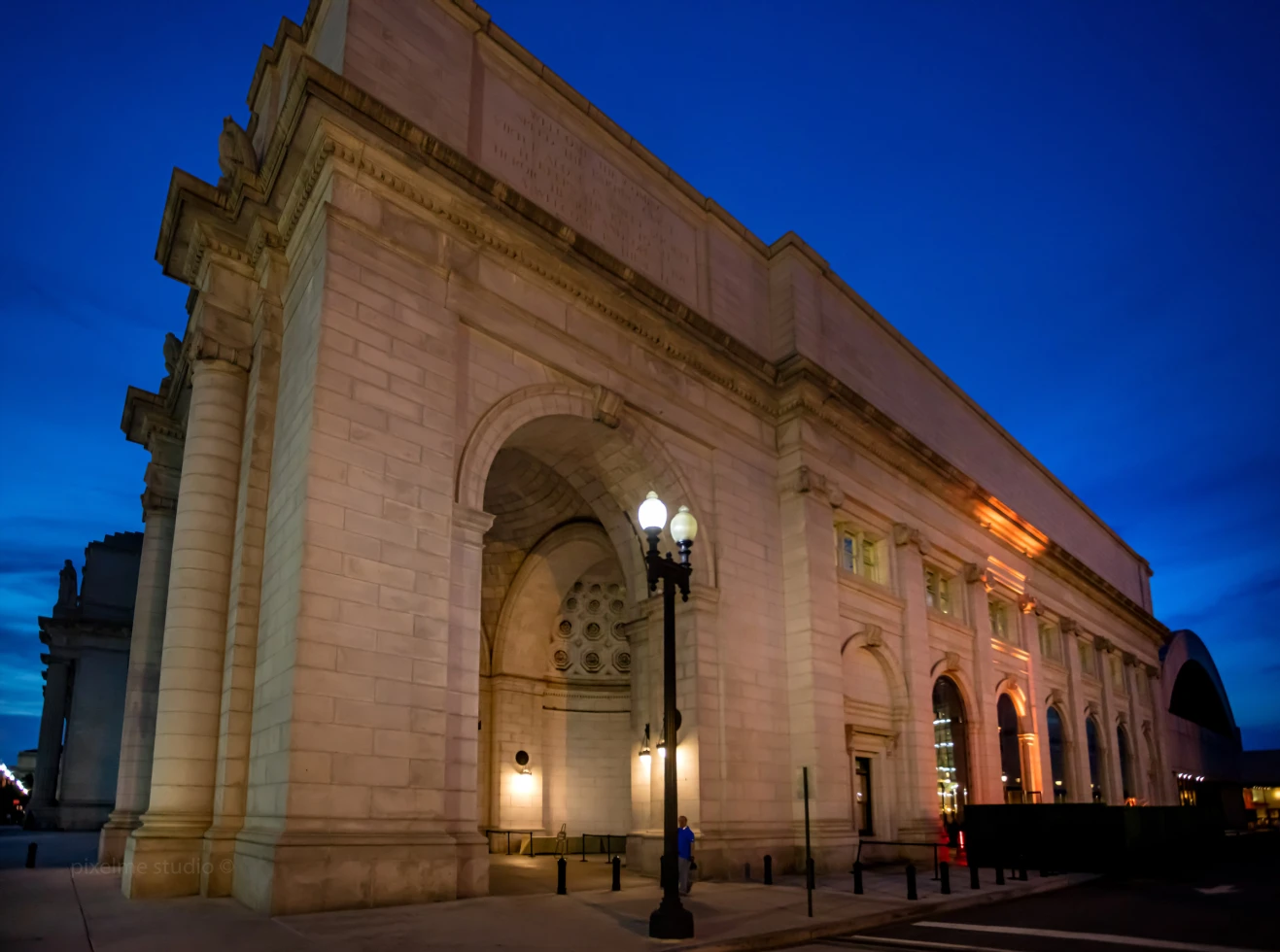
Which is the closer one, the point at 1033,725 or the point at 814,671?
the point at 814,671

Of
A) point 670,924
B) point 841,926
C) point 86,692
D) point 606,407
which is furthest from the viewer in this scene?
point 86,692

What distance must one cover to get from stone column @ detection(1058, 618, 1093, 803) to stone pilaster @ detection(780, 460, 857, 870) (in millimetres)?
22486

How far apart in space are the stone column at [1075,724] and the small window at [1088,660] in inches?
97.1

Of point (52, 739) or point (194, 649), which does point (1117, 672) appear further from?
point (52, 739)

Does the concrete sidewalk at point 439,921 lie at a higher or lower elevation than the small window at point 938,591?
lower

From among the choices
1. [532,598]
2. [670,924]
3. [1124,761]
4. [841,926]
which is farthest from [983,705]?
[670,924]

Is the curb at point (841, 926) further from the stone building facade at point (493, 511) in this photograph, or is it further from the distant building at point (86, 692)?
the distant building at point (86, 692)

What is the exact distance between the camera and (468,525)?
18031 millimetres

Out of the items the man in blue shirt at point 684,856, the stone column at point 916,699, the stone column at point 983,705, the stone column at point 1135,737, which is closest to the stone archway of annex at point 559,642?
the man in blue shirt at point 684,856

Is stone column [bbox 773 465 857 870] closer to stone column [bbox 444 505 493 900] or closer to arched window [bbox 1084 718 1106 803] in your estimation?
stone column [bbox 444 505 493 900]

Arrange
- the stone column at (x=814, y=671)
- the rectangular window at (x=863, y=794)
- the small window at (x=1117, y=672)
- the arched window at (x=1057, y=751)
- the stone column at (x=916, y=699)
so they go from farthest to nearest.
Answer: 1. the small window at (x=1117, y=672)
2. the arched window at (x=1057, y=751)
3. the stone column at (x=916, y=699)
4. the rectangular window at (x=863, y=794)
5. the stone column at (x=814, y=671)

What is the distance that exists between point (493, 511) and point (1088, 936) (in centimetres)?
1994

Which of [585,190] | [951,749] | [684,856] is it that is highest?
[585,190]

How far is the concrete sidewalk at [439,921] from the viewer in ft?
38.8
